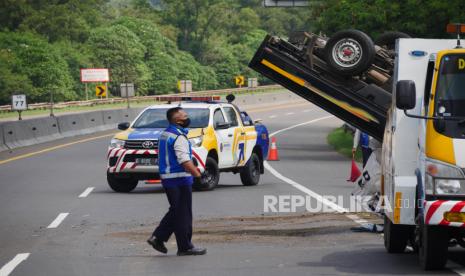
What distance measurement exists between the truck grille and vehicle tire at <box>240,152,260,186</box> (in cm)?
261

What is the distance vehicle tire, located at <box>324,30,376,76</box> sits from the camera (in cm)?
1655

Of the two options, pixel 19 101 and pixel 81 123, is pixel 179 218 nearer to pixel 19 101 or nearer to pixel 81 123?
pixel 19 101

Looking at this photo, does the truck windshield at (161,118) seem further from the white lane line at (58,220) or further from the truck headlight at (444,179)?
the truck headlight at (444,179)

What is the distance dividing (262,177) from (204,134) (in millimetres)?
4771

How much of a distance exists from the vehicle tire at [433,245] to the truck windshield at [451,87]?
109cm

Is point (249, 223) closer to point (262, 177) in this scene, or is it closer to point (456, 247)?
point (456, 247)

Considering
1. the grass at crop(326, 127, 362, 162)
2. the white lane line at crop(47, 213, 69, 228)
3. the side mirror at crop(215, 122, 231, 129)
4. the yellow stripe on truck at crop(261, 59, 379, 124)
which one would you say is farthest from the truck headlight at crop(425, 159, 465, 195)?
the grass at crop(326, 127, 362, 162)

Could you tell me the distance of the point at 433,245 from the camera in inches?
432

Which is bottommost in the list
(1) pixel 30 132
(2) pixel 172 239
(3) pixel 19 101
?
(1) pixel 30 132

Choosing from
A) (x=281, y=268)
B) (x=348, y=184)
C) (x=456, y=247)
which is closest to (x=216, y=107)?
(x=348, y=184)

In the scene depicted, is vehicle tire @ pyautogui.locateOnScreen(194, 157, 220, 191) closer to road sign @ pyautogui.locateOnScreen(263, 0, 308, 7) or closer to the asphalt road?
the asphalt road

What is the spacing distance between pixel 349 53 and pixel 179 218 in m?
4.87

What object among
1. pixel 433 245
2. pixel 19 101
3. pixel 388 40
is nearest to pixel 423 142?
pixel 433 245

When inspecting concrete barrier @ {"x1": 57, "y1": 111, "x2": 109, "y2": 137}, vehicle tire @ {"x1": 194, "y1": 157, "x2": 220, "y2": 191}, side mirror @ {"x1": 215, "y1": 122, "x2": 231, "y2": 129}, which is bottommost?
concrete barrier @ {"x1": 57, "y1": 111, "x2": 109, "y2": 137}
